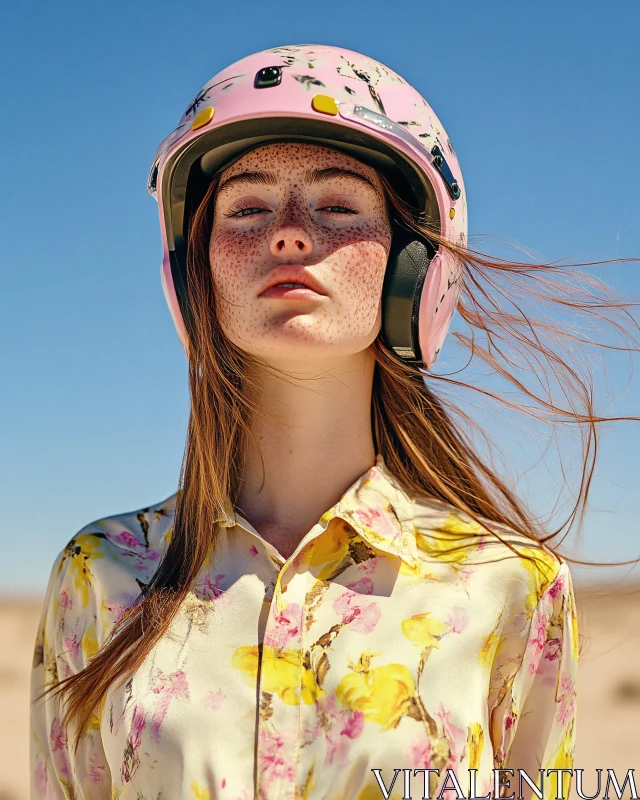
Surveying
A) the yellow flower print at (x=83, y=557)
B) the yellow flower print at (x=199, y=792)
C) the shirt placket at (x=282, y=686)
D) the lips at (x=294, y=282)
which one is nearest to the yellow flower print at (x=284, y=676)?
the shirt placket at (x=282, y=686)

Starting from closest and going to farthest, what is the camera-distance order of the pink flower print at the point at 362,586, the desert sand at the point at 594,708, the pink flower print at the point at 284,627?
the pink flower print at the point at 284,627, the pink flower print at the point at 362,586, the desert sand at the point at 594,708

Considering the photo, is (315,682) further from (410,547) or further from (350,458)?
(350,458)

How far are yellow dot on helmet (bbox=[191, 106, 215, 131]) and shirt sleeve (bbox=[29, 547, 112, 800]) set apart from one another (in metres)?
1.07

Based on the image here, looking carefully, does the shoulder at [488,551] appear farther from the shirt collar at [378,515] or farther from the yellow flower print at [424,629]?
the yellow flower print at [424,629]

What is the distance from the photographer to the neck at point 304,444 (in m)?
2.41

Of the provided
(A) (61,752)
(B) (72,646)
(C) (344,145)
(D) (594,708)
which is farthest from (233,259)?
(D) (594,708)

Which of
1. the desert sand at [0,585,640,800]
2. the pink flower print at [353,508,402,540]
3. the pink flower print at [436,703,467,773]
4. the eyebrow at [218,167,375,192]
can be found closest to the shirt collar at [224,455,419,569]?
the pink flower print at [353,508,402,540]

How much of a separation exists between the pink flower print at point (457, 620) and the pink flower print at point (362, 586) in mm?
175

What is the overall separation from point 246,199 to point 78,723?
4.16 feet

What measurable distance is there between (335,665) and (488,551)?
0.48 m

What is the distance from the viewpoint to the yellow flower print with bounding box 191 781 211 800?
1.97m

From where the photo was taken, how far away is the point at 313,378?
95.7 inches

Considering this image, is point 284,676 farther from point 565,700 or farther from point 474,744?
point 565,700

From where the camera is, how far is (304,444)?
245 centimetres
